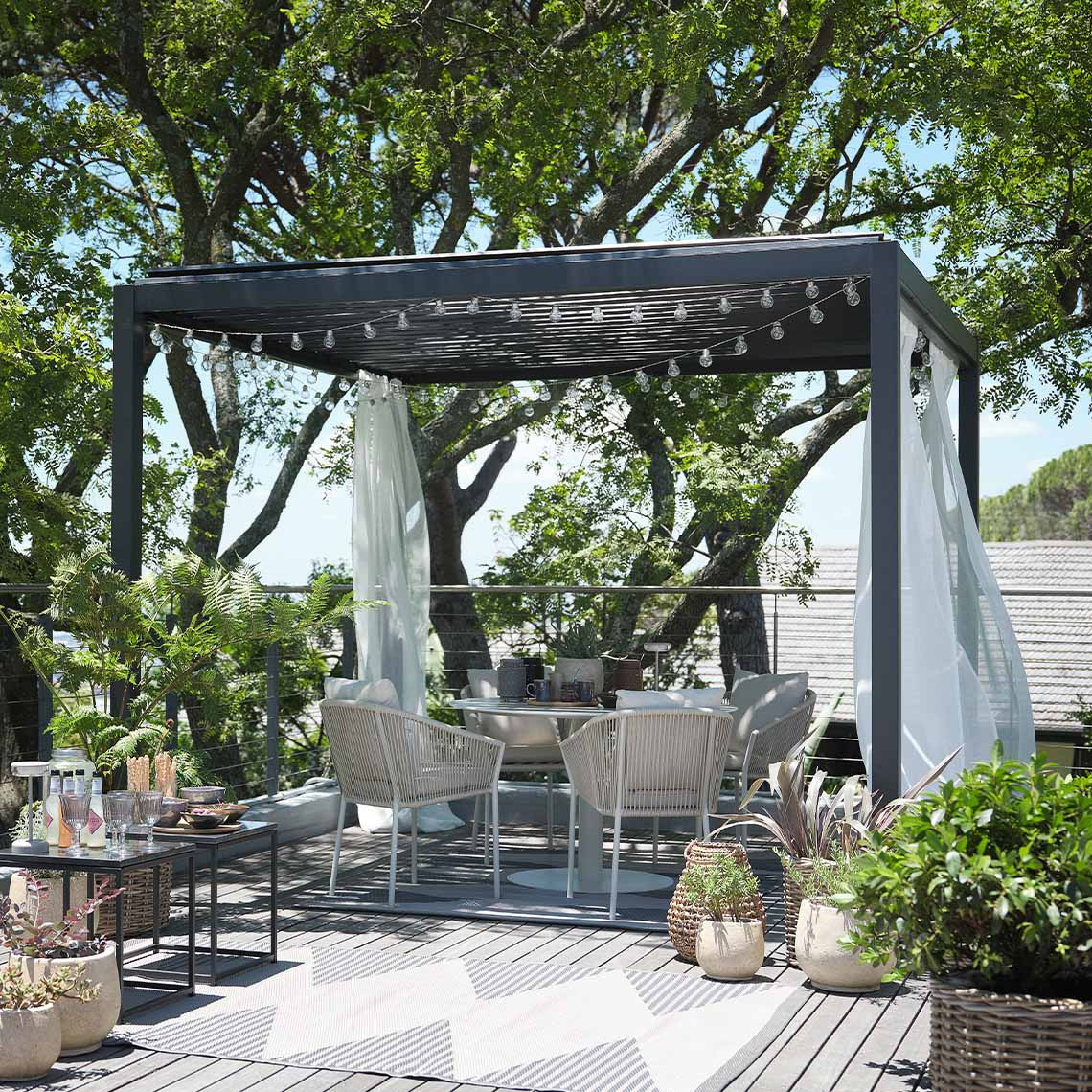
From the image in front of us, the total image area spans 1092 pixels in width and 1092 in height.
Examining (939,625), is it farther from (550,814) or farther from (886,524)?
(550,814)

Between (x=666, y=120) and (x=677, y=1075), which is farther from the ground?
(x=666, y=120)

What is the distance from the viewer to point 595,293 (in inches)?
215

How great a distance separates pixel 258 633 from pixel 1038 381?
22.6 ft

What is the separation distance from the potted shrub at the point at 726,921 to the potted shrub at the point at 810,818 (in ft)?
0.45

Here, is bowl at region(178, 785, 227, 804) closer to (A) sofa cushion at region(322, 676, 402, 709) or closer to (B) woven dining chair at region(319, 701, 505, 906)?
(B) woven dining chair at region(319, 701, 505, 906)

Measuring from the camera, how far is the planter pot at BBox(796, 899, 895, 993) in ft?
14.5

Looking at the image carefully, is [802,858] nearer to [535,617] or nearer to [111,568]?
[111,568]

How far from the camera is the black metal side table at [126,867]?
407 centimetres

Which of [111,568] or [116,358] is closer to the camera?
[111,568]

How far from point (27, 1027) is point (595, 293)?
128 inches

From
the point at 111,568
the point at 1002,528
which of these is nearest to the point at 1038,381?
the point at 111,568

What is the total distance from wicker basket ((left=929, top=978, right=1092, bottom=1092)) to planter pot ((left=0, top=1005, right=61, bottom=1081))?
86.4 inches

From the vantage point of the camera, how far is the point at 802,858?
4809mm

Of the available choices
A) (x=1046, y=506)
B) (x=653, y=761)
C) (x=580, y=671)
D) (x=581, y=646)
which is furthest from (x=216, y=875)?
(x=1046, y=506)
